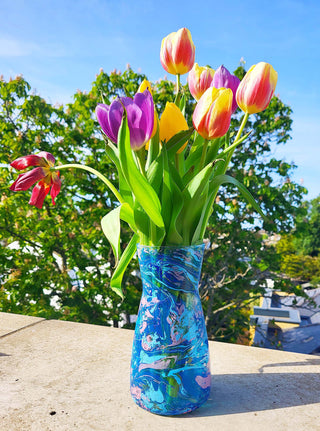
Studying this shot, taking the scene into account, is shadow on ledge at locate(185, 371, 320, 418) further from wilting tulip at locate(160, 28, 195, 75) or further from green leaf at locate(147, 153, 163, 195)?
wilting tulip at locate(160, 28, 195, 75)

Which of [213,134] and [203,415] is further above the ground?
[213,134]

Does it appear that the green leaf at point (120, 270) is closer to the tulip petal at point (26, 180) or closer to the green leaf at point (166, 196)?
the green leaf at point (166, 196)

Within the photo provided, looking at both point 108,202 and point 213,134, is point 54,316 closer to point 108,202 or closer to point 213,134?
point 108,202

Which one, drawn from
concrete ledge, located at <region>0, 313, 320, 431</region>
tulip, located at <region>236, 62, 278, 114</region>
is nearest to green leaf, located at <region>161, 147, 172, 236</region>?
tulip, located at <region>236, 62, 278, 114</region>

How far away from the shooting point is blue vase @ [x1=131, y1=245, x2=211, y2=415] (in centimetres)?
86

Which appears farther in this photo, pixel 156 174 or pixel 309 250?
Result: pixel 309 250

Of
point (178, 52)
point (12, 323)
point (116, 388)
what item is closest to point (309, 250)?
point (12, 323)

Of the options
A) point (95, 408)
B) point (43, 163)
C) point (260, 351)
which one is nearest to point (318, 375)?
point (260, 351)

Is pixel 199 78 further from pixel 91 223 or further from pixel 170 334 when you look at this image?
pixel 91 223

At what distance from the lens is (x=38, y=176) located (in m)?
0.93

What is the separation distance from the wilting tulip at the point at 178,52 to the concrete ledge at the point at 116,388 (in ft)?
2.73

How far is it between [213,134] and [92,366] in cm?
80

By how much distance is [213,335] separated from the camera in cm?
348

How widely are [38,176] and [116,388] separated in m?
0.59
